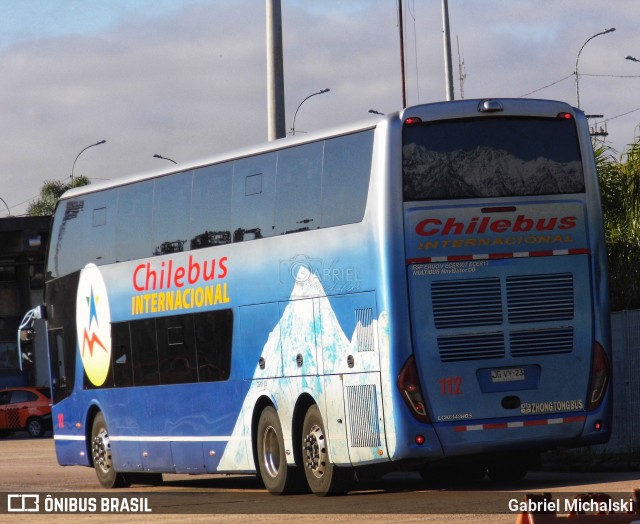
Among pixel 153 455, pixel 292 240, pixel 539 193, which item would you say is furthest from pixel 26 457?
pixel 539 193

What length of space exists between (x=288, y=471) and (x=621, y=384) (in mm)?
6172

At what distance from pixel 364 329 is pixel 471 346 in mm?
1146

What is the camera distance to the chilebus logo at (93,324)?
21406mm

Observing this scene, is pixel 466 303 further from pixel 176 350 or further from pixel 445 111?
pixel 176 350

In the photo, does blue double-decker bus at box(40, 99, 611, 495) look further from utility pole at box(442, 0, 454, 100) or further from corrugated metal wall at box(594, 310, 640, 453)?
utility pole at box(442, 0, 454, 100)

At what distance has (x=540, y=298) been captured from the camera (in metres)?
15.6

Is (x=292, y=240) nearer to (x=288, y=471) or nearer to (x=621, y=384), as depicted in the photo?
(x=288, y=471)

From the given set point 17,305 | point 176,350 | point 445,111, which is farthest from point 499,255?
point 17,305

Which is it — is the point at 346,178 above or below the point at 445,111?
below

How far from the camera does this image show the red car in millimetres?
45188

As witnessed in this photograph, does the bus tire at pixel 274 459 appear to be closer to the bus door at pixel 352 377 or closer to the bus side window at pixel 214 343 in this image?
the bus side window at pixel 214 343

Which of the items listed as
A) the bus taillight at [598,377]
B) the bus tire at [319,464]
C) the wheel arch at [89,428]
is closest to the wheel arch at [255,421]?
the bus tire at [319,464]

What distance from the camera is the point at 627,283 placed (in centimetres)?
2297

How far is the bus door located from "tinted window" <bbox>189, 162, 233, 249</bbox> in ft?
7.74
